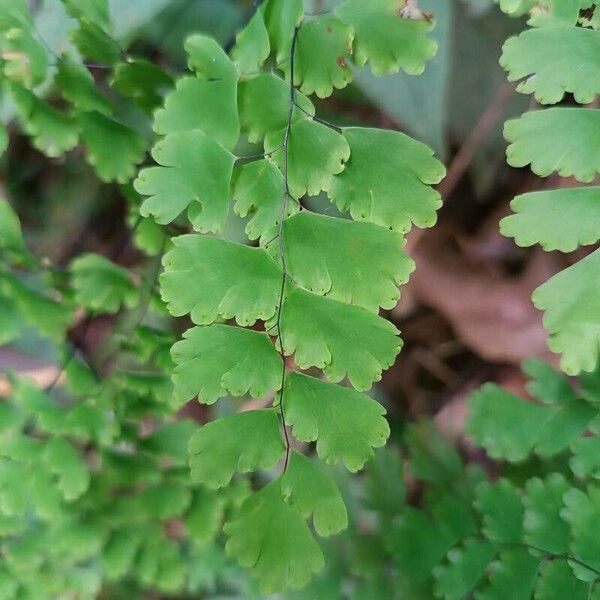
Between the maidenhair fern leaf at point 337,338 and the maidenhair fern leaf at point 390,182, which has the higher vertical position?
the maidenhair fern leaf at point 390,182

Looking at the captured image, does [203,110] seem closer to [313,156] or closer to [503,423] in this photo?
[313,156]

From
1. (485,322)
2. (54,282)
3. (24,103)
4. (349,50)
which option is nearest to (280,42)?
(349,50)

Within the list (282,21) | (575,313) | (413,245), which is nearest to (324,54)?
(282,21)

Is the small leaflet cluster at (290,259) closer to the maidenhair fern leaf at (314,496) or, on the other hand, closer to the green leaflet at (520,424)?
the maidenhair fern leaf at (314,496)

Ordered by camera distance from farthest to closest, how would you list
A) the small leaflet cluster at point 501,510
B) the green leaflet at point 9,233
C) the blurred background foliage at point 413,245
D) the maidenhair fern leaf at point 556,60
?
the blurred background foliage at point 413,245, the green leaflet at point 9,233, the small leaflet cluster at point 501,510, the maidenhair fern leaf at point 556,60

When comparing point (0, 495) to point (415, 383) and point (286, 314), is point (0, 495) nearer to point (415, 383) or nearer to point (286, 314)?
point (286, 314)

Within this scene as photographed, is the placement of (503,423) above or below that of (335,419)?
below

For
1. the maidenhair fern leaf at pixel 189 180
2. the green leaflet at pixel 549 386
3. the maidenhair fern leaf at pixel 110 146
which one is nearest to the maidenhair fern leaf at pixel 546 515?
the green leaflet at pixel 549 386
